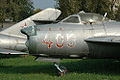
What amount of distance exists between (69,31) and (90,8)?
22.7 meters

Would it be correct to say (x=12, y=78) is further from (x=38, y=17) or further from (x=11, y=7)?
(x=11, y=7)

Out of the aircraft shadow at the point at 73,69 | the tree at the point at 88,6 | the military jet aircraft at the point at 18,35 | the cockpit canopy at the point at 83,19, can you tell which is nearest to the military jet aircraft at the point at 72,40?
the cockpit canopy at the point at 83,19

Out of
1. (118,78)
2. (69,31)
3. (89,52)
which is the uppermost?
(69,31)

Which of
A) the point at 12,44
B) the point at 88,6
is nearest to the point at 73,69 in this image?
the point at 12,44

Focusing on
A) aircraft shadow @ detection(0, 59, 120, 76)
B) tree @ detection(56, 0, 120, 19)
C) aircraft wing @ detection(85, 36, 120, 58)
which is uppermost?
tree @ detection(56, 0, 120, 19)

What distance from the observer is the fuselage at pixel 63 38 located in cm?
957

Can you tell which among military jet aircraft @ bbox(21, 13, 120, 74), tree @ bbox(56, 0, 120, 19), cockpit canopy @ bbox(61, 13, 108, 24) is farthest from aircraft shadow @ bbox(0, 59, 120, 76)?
tree @ bbox(56, 0, 120, 19)

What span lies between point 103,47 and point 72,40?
3.75 feet

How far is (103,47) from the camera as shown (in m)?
9.92

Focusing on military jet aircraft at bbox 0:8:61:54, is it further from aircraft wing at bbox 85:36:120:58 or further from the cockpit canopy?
aircraft wing at bbox 85:36:120:58

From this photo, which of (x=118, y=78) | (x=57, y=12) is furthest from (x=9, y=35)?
(x=118, y=78)

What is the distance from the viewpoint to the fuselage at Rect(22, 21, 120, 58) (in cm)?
957

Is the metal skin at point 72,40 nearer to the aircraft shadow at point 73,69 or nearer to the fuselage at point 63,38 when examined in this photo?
the fuselage at point 63,38

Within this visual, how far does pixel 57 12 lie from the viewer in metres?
17.1
